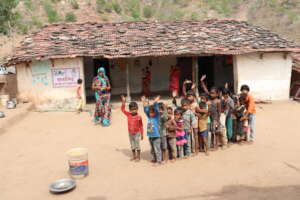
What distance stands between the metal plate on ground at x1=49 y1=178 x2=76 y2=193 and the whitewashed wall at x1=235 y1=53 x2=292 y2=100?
8608 millimetres

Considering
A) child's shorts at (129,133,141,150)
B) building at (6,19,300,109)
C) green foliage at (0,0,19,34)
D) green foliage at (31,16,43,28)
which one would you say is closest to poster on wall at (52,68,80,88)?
building at (6,19,300,109)

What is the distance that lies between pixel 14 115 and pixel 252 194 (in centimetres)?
797

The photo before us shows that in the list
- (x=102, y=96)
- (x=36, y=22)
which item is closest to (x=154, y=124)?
(x=102, y=96)

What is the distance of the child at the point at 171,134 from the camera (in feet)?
17.5

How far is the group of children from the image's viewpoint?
5.29 metres

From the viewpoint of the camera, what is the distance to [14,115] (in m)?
9.45

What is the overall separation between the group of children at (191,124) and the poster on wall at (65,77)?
5.94 m

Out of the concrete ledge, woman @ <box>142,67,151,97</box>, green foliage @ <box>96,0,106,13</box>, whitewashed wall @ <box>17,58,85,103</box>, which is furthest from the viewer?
green foliage @ <box>96,0,106,13</box>

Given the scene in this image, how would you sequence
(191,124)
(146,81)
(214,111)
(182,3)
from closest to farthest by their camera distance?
(191,124), (214,111), (146,81), (182,3)

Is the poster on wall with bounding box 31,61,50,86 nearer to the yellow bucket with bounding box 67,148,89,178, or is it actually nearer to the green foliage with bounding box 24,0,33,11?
the yellow bucket with bounding box 67,148,89,178

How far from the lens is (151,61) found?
548 inches

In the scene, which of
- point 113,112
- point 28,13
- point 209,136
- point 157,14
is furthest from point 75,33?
point 157,14

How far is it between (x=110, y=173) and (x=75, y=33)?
8.95 meters

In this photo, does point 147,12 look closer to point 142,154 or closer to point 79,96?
point 79,96
